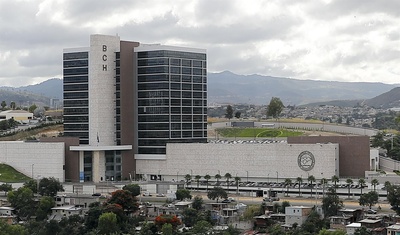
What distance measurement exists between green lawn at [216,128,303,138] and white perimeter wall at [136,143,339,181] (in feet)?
96.2

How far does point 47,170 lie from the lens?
99.1 meters

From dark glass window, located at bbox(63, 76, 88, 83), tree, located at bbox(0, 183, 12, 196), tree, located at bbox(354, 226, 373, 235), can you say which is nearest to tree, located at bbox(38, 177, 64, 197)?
tree, located at bbox(0, 183, 12, 196)

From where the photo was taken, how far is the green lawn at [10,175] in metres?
97.7

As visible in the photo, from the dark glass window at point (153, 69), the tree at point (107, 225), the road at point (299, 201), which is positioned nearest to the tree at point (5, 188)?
the road at point (299, 201)

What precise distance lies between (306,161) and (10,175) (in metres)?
40.1

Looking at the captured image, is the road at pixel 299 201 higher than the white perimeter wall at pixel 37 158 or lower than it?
lower

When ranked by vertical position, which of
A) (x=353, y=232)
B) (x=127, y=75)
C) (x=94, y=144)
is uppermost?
(x=127, y=75)

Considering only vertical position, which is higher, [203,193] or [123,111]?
[123,111]

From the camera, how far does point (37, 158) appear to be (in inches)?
3927

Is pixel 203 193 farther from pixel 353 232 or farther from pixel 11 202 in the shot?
pixel 353 232

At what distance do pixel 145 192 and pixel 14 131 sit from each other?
174ft

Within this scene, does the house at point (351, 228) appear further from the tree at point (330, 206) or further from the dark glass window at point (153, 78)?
the dark glass window at point (153, 78)

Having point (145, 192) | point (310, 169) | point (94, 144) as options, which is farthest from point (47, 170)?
point (310, 169)

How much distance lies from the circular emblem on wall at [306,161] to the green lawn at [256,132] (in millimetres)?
33368
